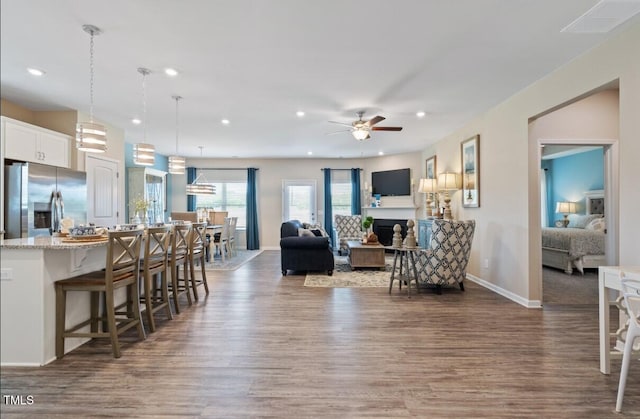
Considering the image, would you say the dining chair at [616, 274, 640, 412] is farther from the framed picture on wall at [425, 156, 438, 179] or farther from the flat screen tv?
the flat screen tv

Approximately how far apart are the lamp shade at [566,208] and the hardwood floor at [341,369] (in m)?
5.28

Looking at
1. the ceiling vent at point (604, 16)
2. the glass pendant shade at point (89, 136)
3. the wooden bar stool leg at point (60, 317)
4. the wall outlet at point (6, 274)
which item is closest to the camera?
the ceiling vent at point (604, 16)

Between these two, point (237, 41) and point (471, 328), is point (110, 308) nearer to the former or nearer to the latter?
point (237, 41)

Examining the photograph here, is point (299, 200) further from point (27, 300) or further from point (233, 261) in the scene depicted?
point (27, 300)

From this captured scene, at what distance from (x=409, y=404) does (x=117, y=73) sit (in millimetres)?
4127

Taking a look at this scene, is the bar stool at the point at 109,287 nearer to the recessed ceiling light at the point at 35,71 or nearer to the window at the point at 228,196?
the recessed ceiling light at the point at 35,71

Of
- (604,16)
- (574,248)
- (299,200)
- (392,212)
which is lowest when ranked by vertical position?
(574,248)

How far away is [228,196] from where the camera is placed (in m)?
9.48

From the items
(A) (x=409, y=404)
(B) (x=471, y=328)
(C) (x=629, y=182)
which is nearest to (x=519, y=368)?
(B) (x=471, y=328)

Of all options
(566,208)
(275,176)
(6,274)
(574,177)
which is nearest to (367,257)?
(275,176)

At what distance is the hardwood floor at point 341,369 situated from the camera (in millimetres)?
1943

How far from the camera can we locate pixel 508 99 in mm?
4375

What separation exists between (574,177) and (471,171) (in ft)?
16.3

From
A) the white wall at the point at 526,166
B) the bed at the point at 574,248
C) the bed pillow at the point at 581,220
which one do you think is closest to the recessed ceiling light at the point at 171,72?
the white wall at the point at 526,166
